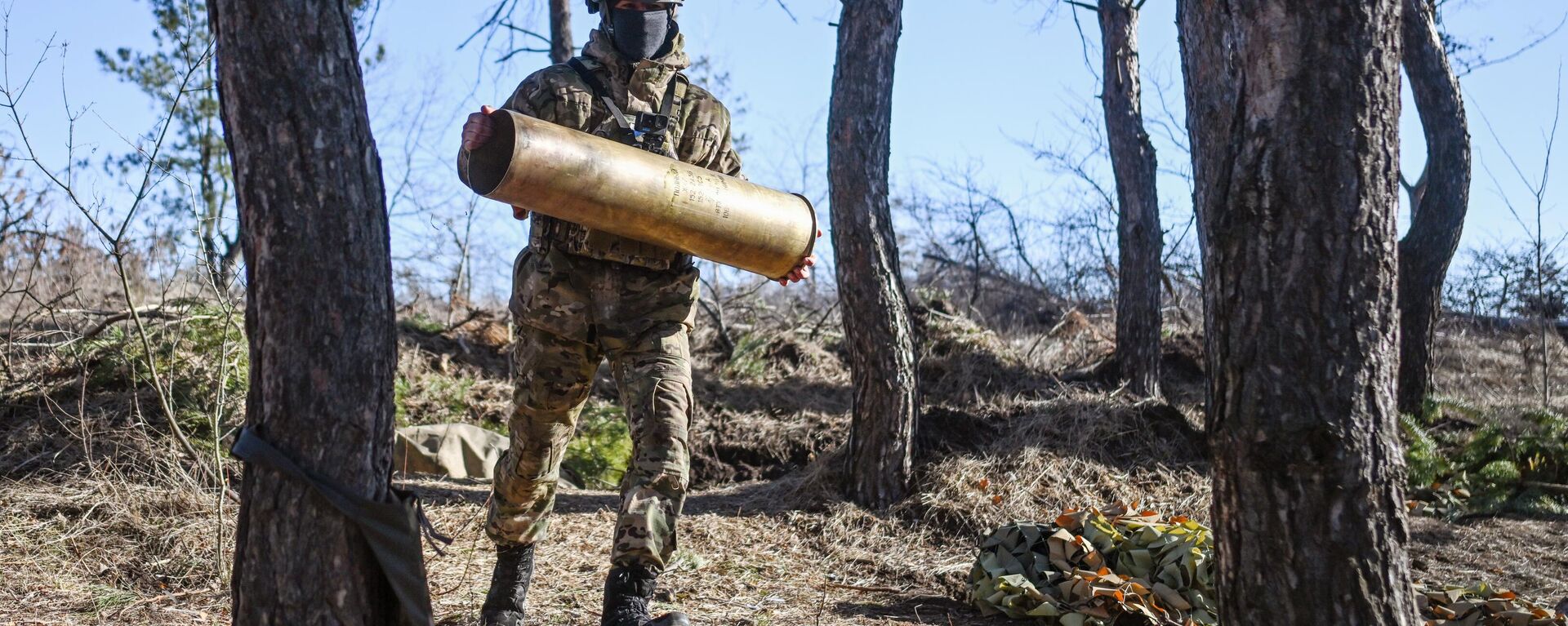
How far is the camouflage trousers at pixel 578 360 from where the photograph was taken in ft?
11.7

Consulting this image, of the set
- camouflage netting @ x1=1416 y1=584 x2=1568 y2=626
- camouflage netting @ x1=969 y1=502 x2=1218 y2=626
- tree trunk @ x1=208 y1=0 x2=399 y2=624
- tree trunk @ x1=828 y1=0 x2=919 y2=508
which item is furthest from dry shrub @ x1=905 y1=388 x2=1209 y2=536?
tree trunk @ x1=208 y1=0 x2=399 y2=624

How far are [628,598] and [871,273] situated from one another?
2.89 m

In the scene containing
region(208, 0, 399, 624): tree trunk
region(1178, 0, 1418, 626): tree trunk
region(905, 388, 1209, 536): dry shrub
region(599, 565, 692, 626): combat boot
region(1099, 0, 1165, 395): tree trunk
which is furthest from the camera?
region(1099, 0, 1165, 395): tree trunk

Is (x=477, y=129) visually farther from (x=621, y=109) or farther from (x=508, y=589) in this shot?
(x=508, y=589)

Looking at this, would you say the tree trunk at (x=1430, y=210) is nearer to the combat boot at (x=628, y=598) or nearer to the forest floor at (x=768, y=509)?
the forest floor at (x=768, y=509)

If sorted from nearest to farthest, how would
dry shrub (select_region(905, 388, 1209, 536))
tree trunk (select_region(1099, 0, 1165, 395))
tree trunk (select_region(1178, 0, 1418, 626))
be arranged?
tree trunk (select_region(1178, 0, 1418, 626)), dry shrub (select_region(905, 388, 1209, 536)), tree trunk (select_region(1099, 0, 1165, 395))

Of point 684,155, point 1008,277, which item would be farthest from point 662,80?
point 1008,277

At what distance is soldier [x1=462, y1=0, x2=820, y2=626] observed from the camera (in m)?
3.59

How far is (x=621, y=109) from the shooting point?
151 inches

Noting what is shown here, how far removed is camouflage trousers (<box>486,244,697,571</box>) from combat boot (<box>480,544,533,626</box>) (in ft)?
0.18

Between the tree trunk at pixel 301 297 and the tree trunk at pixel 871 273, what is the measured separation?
3.75 meters

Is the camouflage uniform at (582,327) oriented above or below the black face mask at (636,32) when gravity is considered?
below

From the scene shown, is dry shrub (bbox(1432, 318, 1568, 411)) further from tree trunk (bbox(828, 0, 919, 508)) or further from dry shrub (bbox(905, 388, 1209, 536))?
tree trunk (bbox(828, 0, 919, 508))

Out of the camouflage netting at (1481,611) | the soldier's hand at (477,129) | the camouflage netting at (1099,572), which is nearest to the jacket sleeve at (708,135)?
the soldier's hand at (477,129)
